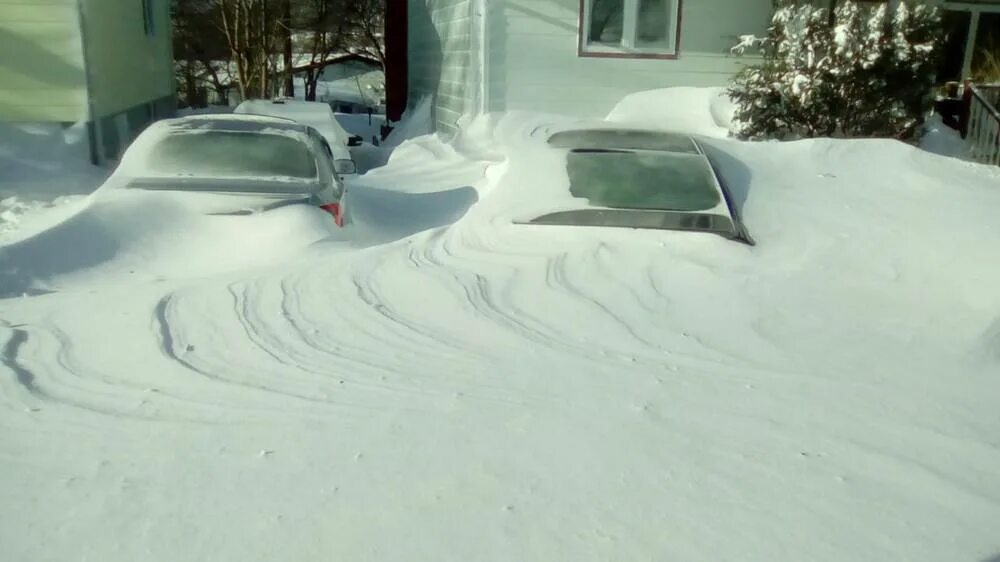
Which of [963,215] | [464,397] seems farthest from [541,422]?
[963,215]

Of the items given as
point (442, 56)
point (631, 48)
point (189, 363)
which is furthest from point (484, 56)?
point (189, 363)

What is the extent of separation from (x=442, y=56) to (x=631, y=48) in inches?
191

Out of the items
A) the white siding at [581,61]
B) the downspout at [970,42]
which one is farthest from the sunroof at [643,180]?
the downspout at [970,42]

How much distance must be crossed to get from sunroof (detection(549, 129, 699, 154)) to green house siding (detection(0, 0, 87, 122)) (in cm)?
849

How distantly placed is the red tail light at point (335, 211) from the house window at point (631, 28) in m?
6.29

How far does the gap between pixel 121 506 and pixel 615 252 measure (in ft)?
11.1

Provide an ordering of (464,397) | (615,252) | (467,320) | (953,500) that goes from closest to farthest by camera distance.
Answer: (953,500)
(464,397)
(467,320)
(615,252)

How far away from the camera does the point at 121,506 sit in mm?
2617

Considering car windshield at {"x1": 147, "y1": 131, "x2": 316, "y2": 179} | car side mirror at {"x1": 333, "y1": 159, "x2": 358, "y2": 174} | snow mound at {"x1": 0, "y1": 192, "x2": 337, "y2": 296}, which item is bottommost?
snow mound at {"x1": 0, "y1": 192, "x2": 337, "y2": 296}

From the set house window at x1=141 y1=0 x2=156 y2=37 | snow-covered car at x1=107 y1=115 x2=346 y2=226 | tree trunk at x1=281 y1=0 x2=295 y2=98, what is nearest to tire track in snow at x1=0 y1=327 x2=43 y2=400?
snow-covered car at x1=107 y1=115 x2=346 y2=226

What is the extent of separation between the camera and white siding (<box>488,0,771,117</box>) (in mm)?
12141

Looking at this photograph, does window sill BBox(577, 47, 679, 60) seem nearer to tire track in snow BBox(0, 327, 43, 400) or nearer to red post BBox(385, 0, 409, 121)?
red post BBox(385, 0, 409, 121)

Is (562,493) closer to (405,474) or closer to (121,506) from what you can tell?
(405,474)

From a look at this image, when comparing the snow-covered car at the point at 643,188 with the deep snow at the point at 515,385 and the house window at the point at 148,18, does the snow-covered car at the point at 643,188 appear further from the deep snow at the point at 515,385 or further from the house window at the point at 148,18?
the house window at the point at 148,18
